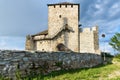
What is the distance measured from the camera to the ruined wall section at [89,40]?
3459 centimetres

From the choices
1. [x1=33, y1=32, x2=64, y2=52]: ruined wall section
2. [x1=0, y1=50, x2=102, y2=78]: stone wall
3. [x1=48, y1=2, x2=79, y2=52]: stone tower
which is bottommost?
[x1=0, y1=50, x2=102, y2=78]: stone wall

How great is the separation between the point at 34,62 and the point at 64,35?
23650 millimetres

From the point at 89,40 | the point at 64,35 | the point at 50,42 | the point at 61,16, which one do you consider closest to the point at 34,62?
the point at 89,40

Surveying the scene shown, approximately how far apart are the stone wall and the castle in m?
18.4

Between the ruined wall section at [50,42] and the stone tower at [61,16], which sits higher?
the stone tower at [61,16]

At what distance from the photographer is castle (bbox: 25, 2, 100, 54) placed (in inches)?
1379

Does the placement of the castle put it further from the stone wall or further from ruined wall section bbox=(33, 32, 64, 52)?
the stone wall

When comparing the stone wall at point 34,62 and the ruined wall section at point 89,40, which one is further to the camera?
the ruined wall section at point 89,40

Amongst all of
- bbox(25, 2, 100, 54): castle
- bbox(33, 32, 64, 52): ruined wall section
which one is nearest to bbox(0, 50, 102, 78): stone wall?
bbox(25, 2, 100, 54): castle

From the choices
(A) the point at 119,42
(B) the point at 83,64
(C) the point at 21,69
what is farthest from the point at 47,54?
(A) the point at 119,42

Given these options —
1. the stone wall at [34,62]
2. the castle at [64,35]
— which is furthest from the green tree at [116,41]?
the stone wall at [34,62]

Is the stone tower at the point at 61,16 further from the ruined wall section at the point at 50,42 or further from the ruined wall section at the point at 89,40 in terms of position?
the ruined wall section at the point at 89,40

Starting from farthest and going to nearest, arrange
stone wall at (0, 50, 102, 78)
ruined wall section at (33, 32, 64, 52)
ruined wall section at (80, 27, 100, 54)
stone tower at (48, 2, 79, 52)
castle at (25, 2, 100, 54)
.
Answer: stone tower at (48, 2, 79, 52) < ruined wall section at (33, 32, 64, 52) < castle at (25, 2, 100, 54) < ruined wall section at (80, 27, 100, 54) < stone wall at (0, 50, 102, 78)

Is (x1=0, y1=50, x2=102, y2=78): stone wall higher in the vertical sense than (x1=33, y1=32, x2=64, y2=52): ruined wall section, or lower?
lower
